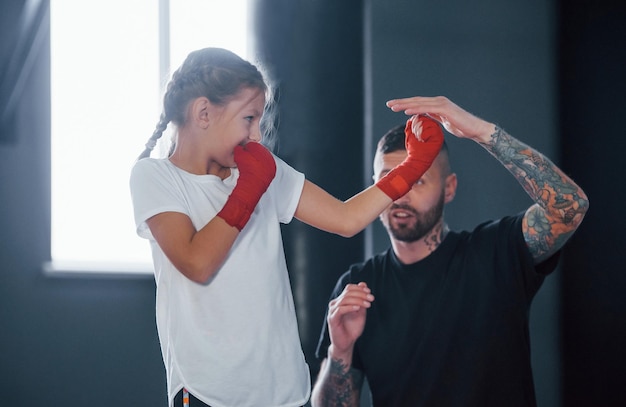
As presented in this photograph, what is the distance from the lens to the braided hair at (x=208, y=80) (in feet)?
3.89

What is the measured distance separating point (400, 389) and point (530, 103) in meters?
0.99

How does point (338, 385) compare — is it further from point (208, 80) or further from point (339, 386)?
point (208, 80)

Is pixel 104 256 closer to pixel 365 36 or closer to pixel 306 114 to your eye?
pixel 306 114

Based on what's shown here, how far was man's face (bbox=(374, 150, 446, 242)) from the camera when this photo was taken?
181 centimetres

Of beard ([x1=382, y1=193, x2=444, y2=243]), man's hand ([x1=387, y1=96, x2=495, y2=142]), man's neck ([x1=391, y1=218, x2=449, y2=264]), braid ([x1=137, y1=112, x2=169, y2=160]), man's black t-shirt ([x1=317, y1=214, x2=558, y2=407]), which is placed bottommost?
man's black t-shirt ([x1=317, y1=214, x2=558, y2=407])

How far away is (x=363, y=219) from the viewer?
1.27 m

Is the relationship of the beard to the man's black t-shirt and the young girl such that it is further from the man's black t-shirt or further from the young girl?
the young girl

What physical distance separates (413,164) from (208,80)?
40 centimetres

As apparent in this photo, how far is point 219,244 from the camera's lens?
1044 mm

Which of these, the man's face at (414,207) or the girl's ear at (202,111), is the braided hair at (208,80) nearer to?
the girl's ear at (202,111)

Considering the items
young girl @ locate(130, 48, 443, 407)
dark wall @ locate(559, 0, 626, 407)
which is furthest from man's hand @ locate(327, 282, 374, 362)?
dark wall @ locate(559, 0, 626, 407)

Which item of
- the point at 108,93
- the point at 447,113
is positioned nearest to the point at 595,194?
the point at 447,113

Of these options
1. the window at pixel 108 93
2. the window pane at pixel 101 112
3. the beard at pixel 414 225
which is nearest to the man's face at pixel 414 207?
the beard at pixel 414 225

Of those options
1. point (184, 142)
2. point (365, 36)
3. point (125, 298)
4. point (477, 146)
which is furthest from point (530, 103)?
point (125, 298)
